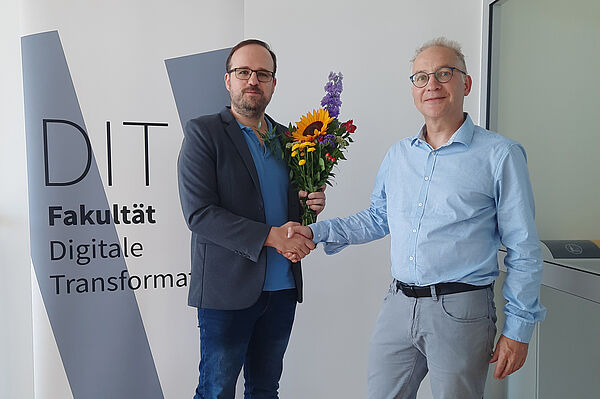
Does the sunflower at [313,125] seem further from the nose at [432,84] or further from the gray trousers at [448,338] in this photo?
the gray trousers at [448,338]

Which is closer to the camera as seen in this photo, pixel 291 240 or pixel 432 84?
pixel 432 84

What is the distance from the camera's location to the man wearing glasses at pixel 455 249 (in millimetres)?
1604

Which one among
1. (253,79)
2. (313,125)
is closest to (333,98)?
(313,125)

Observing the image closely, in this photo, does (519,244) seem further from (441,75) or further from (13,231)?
(13,231)

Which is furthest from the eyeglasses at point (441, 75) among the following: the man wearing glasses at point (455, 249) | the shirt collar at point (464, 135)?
the shirt collar at point (464, 135)

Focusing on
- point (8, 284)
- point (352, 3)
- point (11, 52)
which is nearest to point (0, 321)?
point (8, 284)

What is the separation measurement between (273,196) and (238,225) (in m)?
0.23

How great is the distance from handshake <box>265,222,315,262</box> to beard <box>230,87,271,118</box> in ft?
1.56

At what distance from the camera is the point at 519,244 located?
5.24 ft

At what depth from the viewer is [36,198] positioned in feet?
7.47

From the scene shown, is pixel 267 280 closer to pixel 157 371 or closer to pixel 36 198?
pixel 157 371

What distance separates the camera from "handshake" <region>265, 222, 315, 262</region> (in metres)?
1.91

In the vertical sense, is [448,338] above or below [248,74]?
below

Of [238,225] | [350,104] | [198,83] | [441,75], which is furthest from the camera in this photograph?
[350,104]
